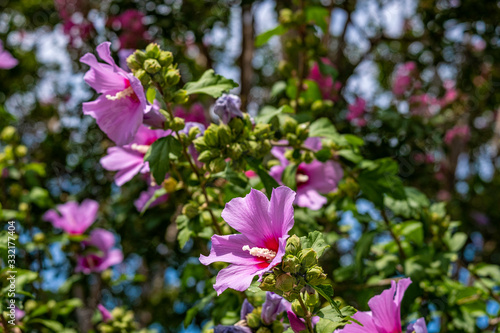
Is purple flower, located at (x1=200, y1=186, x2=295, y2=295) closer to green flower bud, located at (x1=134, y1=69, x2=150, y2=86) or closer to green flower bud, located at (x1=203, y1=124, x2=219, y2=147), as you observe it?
green flower bud, located at (x1=203, y1=124, x2=219, y2=147)

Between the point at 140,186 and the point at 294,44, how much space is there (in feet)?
4.62

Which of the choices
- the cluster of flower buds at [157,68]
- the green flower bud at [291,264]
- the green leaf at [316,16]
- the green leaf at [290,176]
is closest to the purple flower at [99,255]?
the green leaf at [290,176]

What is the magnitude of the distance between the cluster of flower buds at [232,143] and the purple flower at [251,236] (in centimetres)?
29

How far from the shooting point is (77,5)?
347 centimetres

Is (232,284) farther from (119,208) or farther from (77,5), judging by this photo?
(77,5)

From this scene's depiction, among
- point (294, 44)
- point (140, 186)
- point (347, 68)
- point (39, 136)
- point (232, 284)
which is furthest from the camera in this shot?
point (39, 136)

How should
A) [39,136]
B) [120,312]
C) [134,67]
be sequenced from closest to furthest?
[134,67] → [120,312] → [39,136]

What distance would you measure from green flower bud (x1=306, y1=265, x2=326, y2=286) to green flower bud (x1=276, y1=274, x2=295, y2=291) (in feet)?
0.13

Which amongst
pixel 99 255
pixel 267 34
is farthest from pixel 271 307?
pixel 99 255

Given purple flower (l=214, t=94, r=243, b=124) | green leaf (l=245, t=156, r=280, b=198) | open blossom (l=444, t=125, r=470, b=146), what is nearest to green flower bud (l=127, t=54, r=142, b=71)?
purple flower (l=214, t=94, r=243, b=124)

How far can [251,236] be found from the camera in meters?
1.13

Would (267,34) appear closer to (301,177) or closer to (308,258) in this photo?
(301,177)

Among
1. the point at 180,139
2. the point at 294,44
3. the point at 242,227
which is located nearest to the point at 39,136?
the point at 294,44

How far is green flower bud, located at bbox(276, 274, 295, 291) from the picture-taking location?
3.27 ft
